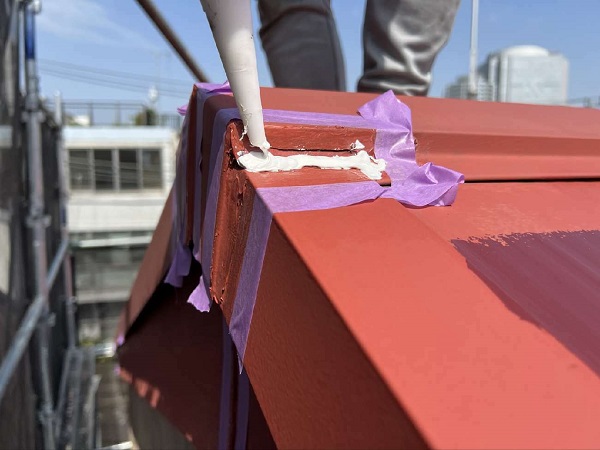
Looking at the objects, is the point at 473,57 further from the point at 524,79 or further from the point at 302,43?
the point at 302,43

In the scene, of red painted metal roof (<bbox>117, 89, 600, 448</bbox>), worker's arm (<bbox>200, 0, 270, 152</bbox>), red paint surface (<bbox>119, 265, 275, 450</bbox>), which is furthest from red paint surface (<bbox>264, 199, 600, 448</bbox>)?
red paint surface (<bbox>119, 265, 275, 450</bbox>)

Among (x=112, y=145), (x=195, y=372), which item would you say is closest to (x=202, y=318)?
(x=195, y=372)

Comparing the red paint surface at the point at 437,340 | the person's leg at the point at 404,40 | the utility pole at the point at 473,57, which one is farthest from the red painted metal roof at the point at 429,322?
the utility pole at the point at 473,57

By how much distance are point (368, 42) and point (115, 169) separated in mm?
9342

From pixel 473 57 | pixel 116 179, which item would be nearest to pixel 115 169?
pixel 116 179

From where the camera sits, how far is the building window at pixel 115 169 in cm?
970

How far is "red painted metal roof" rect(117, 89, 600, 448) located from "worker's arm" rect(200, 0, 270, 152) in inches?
3.0

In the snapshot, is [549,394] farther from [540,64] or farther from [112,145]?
[112,145]

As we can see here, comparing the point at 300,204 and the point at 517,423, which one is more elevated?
the point at 300,204

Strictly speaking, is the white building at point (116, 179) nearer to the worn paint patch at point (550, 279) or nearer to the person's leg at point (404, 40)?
the person's leg at point (404, 40)

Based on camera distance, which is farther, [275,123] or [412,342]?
[275,123]

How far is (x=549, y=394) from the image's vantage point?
0.42 meters

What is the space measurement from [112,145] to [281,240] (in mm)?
10191

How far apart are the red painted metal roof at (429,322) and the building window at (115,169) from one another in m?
9.78
